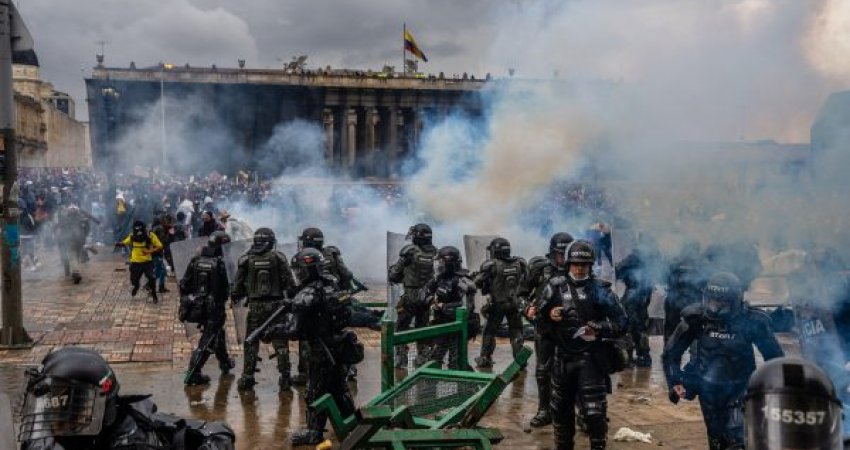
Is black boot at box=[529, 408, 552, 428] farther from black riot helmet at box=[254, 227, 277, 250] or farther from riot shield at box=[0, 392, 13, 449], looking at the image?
riot shield at box=[0, 392, 13, 449]

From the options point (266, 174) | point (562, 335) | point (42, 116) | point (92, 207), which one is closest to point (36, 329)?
point (562, 335)

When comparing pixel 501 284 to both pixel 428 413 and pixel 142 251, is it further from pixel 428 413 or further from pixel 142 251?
pixel 142 251

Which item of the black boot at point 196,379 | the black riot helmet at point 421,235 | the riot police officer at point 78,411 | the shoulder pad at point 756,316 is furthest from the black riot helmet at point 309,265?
the riot police officer at point 78,411

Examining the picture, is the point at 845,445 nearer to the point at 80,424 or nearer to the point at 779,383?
the point at 779,383

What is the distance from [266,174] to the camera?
2197 inches

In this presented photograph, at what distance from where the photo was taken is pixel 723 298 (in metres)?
5.81

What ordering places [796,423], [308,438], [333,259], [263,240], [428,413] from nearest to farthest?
[796,423], [428,413], [308,438], [263,240], [333,259]

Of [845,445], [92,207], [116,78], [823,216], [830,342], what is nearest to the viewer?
[845,445]

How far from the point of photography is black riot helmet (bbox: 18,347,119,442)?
337cm

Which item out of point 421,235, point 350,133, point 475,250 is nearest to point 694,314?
point 421,235

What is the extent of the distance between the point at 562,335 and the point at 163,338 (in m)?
7.50

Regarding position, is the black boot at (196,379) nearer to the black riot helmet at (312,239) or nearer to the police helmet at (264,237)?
the police helmet at (264,237)

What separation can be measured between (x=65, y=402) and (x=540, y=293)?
18.2 ft

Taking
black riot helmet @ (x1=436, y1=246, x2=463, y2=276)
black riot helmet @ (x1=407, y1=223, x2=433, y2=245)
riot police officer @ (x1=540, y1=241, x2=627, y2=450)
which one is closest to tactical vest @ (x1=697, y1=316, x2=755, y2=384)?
riot police officer @ (x1=540, y1=241, x2=627, y2=450)
